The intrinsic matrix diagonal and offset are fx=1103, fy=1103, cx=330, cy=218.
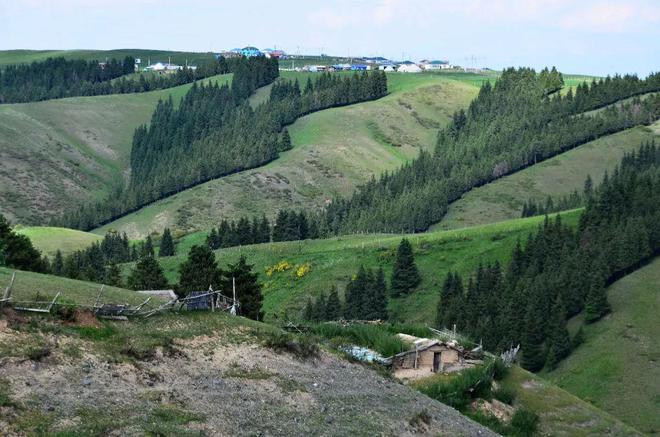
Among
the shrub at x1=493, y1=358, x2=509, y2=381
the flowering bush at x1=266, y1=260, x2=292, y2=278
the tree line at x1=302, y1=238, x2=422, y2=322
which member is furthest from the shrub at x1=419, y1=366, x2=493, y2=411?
the flowering bush at x1=266, y1=260, x2=292, y2=278

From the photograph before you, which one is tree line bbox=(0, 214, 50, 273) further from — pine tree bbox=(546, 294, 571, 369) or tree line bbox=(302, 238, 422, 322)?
pine tree bbox=(546, 294, 571, 369)

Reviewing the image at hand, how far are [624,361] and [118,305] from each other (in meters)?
84.6

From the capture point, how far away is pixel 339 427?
4688cm

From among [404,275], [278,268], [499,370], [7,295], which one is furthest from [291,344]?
[278,268]

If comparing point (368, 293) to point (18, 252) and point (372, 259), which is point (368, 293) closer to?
point (372, 259)

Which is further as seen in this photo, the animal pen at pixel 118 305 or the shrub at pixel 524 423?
the shrub at pixel 524 423

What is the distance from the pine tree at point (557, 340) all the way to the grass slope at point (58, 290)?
80888mm

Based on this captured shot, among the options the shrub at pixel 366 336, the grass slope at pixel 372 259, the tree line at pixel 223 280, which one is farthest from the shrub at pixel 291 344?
the grass slope at pixel 372 259

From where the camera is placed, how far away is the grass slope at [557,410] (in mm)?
70481

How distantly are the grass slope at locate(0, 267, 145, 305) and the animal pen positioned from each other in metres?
0.29

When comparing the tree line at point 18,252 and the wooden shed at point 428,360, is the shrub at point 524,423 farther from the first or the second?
the tree line at point 18,252

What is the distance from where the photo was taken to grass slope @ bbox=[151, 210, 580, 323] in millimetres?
159500

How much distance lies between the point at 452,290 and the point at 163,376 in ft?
362

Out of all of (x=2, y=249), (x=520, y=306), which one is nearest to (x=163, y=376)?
(x=2, y=249)
